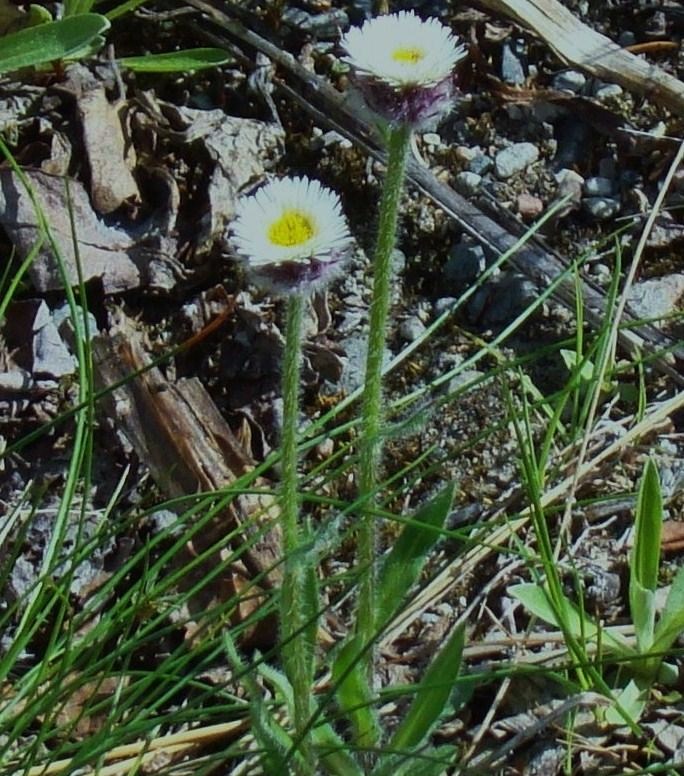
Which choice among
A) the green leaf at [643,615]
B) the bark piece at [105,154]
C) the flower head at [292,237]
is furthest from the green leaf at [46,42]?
the green leaf at [643,615]

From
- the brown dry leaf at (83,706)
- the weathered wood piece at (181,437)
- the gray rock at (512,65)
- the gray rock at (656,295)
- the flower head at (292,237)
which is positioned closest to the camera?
the flower head at (292,237)

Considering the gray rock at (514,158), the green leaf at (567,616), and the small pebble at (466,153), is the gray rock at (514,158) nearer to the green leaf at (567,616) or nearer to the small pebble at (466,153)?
the small pebble at (466,153)

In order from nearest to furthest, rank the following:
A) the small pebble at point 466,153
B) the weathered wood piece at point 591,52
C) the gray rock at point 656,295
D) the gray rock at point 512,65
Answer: the gray rock at point 656,295 < the weathered wood piece at point 591,52 < the small pebble at point 466,153 < the gray rock at point 512,65

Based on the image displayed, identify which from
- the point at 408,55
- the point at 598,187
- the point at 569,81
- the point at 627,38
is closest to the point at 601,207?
the point at 598,187

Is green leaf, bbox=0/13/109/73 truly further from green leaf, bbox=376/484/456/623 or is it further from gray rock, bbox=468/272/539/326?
green leaf, bbox=376/484/456/623

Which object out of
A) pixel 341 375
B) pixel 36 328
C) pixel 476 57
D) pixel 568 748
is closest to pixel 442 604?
pixel 568 748

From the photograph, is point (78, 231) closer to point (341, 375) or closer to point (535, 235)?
point (341, 375)
